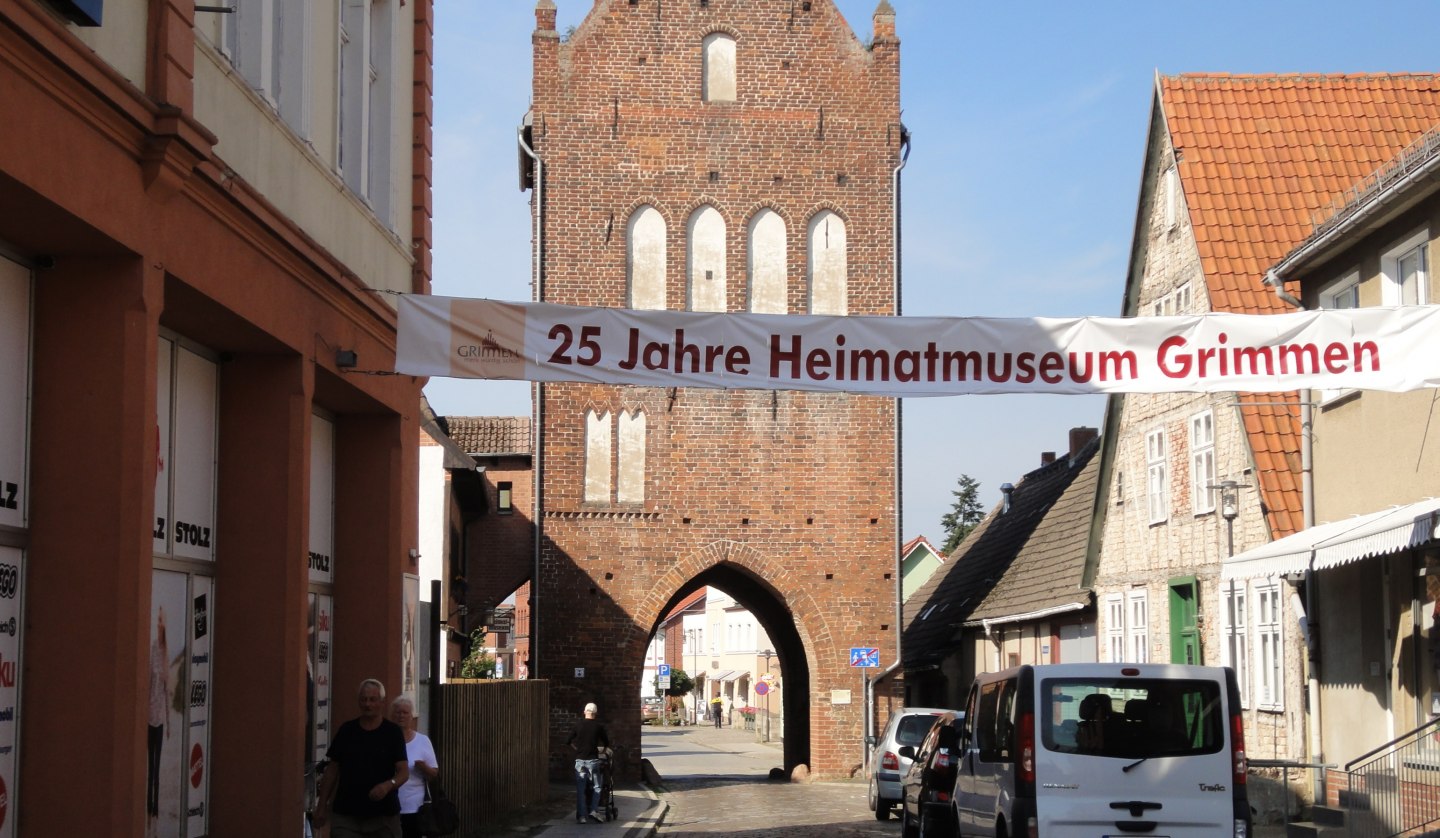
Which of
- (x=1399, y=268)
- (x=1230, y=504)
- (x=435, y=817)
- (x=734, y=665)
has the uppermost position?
(x=1399, y=268)

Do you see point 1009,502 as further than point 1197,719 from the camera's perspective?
Yes

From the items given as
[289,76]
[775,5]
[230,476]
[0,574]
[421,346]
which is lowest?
[0,574]

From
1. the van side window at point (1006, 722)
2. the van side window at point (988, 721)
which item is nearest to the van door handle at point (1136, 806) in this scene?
the van side window at point (1006, 722)

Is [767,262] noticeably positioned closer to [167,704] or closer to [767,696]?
[167,704]

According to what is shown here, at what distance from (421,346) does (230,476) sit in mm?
1566

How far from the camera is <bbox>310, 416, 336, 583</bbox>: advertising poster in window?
557 inches

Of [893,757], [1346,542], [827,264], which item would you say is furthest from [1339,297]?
[827,264]

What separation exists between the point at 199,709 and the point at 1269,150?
17.8 metres

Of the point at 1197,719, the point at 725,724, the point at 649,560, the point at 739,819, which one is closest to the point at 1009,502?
the point at 649,560

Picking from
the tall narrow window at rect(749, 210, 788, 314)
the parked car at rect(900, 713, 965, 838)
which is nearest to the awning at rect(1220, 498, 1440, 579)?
the parked car at rect(900, 713, 965, 838)

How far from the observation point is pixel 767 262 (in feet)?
115

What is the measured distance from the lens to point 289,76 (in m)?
12.5

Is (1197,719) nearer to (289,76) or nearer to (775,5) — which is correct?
(289,76)

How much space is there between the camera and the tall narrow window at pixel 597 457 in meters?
34.2
